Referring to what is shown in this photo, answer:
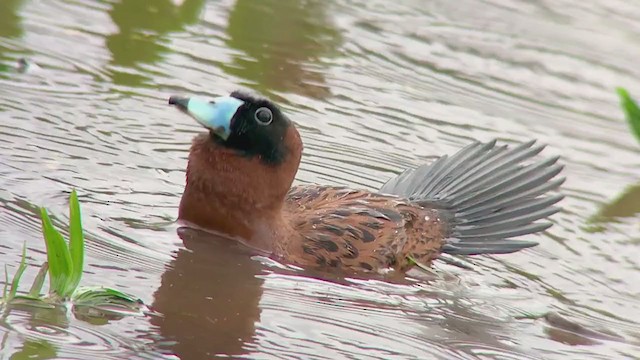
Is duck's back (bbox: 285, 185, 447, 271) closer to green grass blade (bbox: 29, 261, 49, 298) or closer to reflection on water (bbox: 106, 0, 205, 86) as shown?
green grass blade (bbox: 29, 261, 49, 298)

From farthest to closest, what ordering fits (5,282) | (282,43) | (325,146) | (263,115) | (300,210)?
1. (282,43)
2. (325,146)
3. (300,210)
4. (263,115)
5. (5,282)

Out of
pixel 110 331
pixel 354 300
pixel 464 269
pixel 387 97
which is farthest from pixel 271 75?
pixel 110 331

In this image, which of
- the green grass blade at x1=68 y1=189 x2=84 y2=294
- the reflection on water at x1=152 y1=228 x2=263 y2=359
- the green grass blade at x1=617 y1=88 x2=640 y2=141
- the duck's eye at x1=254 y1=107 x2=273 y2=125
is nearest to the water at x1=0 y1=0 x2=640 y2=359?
the reflection on water at x1=152 y1=228 x2=263 y2=359

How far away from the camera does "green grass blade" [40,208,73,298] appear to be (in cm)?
445

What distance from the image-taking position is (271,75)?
27.1 feet

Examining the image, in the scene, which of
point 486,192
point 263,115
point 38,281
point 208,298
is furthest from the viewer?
point 486,192

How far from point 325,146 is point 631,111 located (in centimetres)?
155

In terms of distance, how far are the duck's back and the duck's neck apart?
0.13m

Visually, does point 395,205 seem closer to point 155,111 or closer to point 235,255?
point 235,255

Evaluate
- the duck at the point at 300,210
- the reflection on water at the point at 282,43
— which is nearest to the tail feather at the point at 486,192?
the duck at the point at 300,210

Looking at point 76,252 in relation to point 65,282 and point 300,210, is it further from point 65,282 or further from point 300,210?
point 300,210

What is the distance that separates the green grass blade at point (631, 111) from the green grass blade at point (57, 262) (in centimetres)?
334

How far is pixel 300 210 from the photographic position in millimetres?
6117

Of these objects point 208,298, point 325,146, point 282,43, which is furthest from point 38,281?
point 282,43
